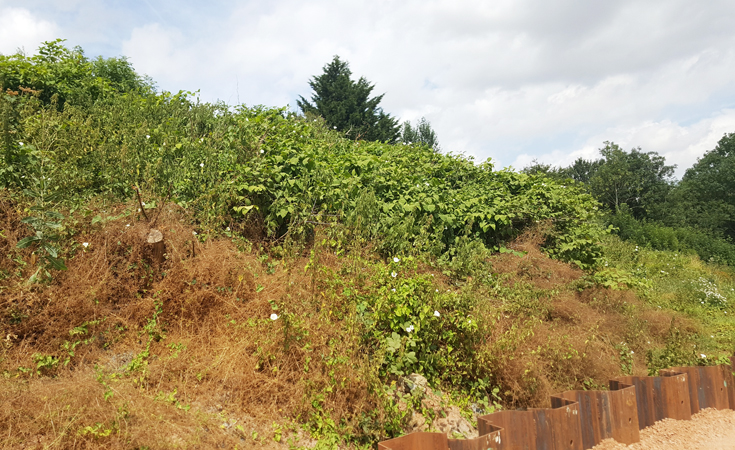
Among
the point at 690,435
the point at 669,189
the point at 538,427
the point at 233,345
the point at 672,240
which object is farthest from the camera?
the point at 669,189

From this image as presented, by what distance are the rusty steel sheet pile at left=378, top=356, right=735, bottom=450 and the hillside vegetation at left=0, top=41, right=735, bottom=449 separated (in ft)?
1.53

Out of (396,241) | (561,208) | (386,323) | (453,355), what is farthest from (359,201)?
(561,208)

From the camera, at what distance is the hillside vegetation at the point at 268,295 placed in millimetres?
2951

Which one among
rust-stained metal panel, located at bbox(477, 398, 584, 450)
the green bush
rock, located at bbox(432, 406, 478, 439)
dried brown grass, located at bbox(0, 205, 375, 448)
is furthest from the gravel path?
the green bush

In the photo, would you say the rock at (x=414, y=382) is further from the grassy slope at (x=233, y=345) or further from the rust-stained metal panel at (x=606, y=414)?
the rust-stained metal panel at (x=606, y=414)

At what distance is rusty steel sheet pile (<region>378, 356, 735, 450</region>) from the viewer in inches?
102

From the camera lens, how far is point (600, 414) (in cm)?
342

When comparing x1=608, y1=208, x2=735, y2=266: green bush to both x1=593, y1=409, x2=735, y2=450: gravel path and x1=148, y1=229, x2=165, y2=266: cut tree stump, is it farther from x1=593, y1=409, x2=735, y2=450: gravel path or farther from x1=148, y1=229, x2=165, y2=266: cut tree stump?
x1=148, y1=229, x2=165, y2=266: cut tree stump

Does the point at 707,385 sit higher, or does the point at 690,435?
the point at 707,385

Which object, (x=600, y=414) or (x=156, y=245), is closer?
(x=600, y=414)

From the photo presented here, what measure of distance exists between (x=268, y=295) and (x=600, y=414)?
2.99 metres

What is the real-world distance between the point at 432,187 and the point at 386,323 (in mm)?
2877

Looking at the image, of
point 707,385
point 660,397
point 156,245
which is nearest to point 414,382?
point 660,397

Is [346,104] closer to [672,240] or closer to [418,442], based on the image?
[672,240]
